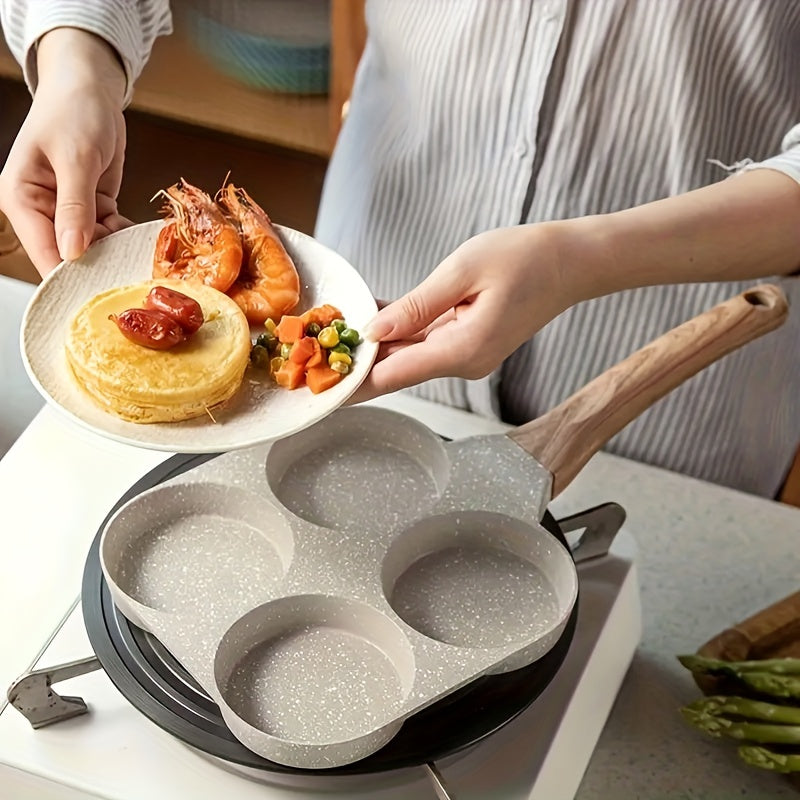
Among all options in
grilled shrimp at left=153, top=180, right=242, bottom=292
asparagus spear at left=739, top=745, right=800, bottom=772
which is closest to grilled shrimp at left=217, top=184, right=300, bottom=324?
grilled shrimp at left=153, top=180, right=242, bottom=292

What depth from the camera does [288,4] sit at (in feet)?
8.98

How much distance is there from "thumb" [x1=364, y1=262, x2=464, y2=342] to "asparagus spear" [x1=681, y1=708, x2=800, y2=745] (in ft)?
1.62

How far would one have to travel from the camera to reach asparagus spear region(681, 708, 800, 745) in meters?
1.12

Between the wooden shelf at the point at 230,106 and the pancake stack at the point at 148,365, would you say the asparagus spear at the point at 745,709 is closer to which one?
the pancake stack at the point at 148,365

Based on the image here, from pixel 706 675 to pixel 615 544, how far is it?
0.18m

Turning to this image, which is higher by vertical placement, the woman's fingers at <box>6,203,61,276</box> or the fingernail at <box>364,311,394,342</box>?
the fingernail at <box>364,311,394,342</box>

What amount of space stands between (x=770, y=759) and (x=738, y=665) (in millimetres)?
97

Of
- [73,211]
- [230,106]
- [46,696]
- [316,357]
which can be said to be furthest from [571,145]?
[230,106]

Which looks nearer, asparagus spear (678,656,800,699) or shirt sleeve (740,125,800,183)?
asparagus spear (678,656,800,699)

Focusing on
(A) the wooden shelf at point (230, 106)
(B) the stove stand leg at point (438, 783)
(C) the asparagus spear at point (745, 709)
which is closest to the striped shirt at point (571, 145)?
(C) the asparagus spear at point (745, 709)

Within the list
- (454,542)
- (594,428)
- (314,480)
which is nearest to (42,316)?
(314,480)

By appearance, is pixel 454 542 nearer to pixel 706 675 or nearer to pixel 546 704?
pixel 546 704

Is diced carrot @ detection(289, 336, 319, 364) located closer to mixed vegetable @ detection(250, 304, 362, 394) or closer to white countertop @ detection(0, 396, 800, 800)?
mixed vegetable @ detection(250, 304, 362, 394)

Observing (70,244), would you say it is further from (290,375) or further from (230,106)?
(230,106)
